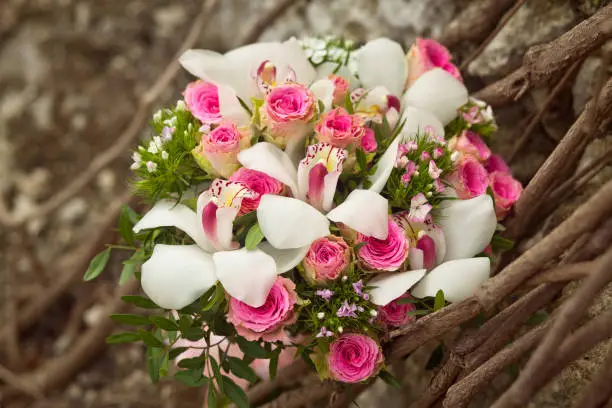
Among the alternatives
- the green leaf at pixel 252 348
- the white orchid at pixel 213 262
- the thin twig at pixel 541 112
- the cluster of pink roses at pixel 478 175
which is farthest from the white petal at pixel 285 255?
the thin twig at pixel 541 112

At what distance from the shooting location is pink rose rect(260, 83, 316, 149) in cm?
71

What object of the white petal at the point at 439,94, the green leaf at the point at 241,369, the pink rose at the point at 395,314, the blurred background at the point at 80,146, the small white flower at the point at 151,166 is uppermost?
the white petal at the point at 439,94

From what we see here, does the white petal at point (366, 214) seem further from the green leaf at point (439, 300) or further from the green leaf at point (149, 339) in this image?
the green leaf at point (149, 339)

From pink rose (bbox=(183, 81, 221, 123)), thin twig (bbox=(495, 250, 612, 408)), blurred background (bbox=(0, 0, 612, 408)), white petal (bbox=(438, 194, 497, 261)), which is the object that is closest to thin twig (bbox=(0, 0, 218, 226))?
blurred background (bbox=(0, 0, 612, 408))

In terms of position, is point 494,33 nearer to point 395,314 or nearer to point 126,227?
point 395,314

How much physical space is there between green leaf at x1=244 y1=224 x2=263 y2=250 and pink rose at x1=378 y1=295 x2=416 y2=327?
15 centimetres

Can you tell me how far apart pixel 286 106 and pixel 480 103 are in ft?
0.91

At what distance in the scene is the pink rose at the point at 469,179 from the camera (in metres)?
0.77

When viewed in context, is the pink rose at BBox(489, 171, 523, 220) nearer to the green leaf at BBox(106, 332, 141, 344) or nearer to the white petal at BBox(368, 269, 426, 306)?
the white petal at BBox(368, 269, 426, 306)

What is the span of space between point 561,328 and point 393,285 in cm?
18

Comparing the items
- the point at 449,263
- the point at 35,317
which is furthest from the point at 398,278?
the point at 35,317

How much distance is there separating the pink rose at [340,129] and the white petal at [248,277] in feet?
0.48

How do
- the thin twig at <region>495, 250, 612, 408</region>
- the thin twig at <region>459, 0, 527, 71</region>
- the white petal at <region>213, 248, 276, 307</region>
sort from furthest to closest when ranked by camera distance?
1. the thin twig at <region>459, 0, 527, 71</region>
2. the white petal at <region>213, 248, 276, 307</region>
3. the thin twig at <region>495, 250, 612, 408</region>

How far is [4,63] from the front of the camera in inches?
67.7
